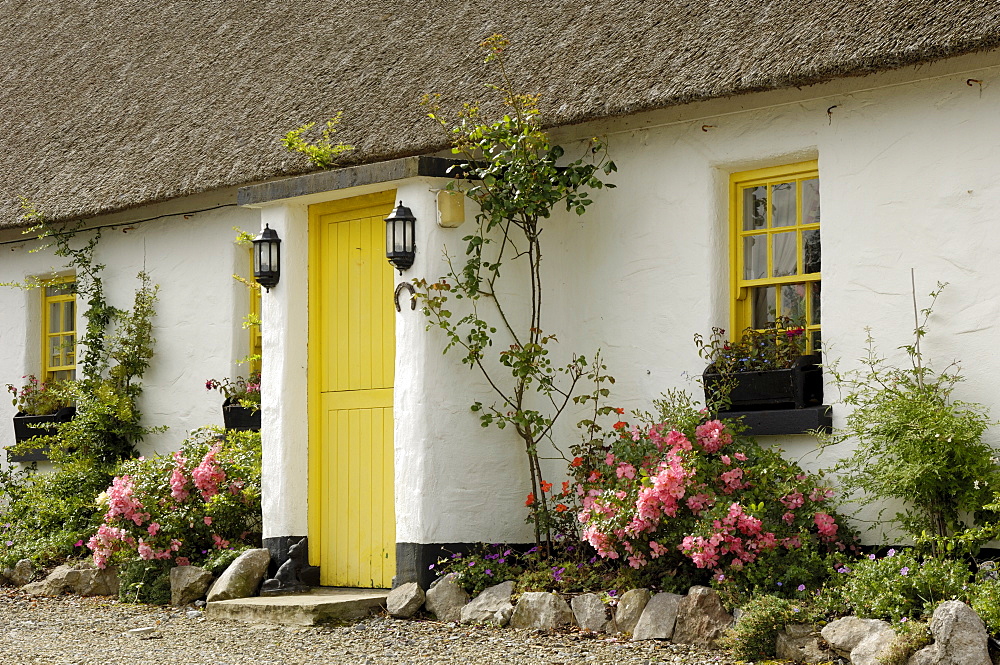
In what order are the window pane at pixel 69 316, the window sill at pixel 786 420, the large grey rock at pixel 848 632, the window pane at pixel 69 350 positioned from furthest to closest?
the window pane at pixel 69 316 → the window pane at pixel 69 350 → the window sill at pixel 786 420 → the large grey rock at pixel 848 632

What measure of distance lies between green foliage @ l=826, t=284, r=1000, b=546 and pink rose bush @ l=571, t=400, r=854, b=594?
0.95 ft

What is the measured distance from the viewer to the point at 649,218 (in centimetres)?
740

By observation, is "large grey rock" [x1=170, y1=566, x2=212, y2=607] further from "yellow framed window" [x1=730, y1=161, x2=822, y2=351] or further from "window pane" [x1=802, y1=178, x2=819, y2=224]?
"window pane" [x1=802, y1=178, x2=819, y2=224]

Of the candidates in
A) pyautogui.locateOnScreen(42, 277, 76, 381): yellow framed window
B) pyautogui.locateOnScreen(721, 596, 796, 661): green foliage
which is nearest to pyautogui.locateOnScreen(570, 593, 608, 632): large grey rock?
pyautogui.locateOnScreen(721, 596, 796, 661): green foliage

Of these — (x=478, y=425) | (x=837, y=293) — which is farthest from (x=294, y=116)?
(x=837, y=293)

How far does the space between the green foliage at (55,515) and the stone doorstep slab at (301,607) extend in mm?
1924

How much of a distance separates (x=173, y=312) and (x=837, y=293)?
17.2 feet

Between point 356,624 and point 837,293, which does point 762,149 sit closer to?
point 837,293

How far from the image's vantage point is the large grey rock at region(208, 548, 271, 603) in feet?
25.2

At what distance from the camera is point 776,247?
7117mm

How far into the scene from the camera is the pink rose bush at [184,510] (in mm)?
8297

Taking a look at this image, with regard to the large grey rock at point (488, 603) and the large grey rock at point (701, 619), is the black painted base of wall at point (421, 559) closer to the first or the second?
the large grey rock at point (488, 603)

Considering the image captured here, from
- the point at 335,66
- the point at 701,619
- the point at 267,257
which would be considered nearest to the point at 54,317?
the point at 335,66

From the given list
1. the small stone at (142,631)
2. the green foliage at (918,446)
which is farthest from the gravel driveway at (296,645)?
the green foliage at (918,446)
